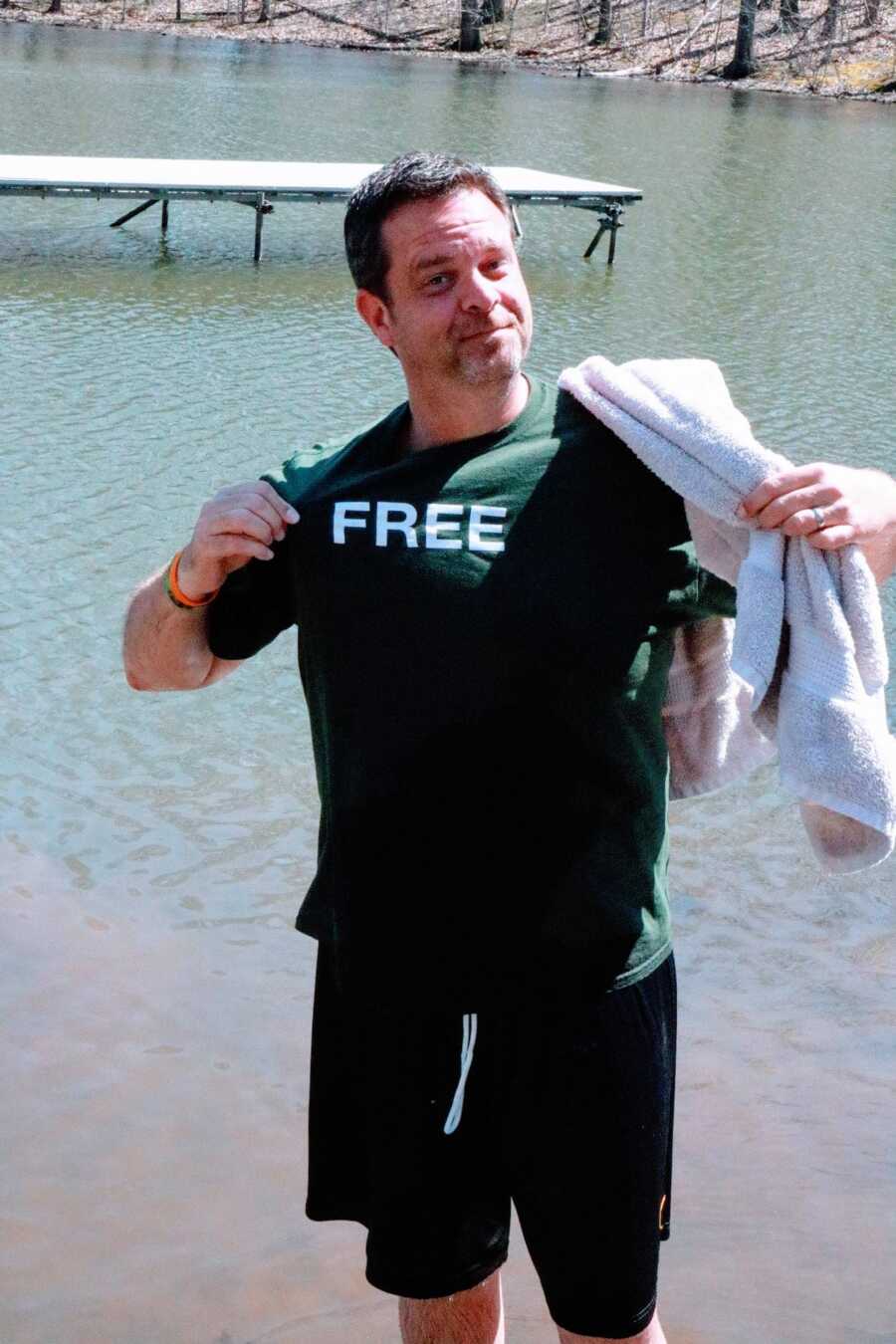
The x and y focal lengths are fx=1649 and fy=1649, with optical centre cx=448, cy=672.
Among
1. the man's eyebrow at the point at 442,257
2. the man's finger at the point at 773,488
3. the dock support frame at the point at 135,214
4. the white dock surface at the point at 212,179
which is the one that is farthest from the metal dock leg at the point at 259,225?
the man's finger at the point at 773,488

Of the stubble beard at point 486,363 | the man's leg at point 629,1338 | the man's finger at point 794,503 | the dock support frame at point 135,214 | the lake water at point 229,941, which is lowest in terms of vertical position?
the lake water at point 229,941

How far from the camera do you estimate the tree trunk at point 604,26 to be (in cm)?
4162

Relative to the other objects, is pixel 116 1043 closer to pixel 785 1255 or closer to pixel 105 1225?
pixel 105 1225

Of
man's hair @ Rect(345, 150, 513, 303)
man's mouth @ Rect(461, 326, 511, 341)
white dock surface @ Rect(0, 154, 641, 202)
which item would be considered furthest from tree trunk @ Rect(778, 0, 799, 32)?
man's mouth @ Rect(461, 326, 511, 341)

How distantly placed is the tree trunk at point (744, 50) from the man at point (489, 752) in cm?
3858

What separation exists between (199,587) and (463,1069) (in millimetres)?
699

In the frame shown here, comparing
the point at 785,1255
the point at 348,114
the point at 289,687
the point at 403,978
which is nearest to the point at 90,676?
the point at 289,687

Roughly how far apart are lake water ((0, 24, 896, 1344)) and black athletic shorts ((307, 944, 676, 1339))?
89cm

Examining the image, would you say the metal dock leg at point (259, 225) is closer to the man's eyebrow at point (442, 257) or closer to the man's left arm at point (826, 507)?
the man's eyebrow at point (442, 257)

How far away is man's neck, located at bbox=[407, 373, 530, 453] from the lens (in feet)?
6.79

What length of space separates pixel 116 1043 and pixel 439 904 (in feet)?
6.46

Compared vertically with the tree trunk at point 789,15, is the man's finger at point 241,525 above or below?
below

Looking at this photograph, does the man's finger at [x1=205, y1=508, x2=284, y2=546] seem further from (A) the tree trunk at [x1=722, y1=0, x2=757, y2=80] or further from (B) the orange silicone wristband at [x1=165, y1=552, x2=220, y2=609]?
(A) the tree trunk at [x1=722, y1=0, x2=757, y2=80]

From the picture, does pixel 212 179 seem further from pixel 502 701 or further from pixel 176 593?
pixel 502 701
